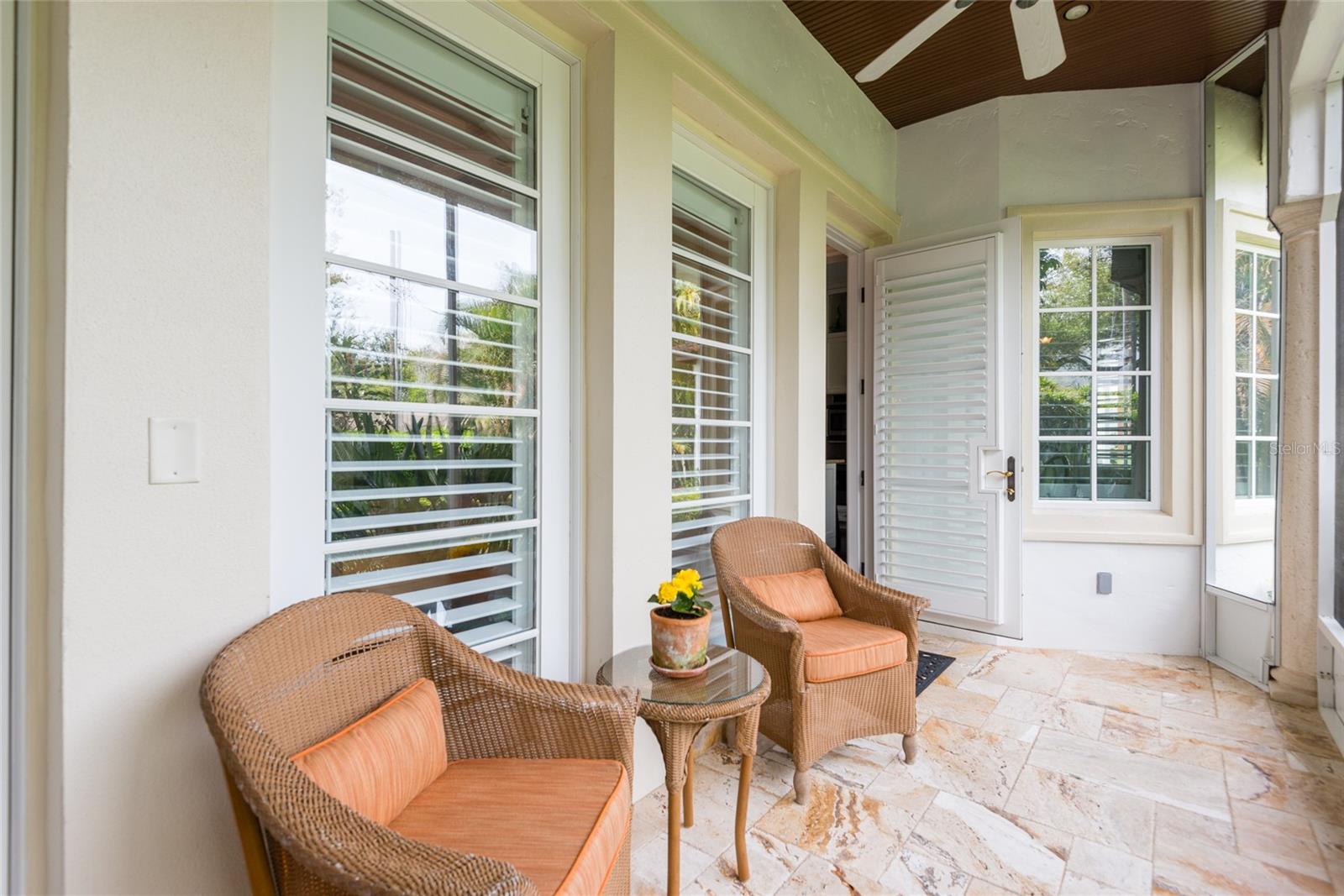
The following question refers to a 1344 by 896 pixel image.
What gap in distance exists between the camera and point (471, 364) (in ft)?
5.74

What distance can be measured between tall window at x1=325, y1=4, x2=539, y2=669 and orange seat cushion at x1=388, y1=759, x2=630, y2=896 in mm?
524

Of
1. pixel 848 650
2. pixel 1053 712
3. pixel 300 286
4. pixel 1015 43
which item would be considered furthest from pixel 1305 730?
pixel 300 286

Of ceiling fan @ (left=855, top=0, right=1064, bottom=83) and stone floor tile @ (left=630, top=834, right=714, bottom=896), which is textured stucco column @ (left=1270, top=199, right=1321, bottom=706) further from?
stone floor tile @ (left=630, top=834, right=714, bottom=896)

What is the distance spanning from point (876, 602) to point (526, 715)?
1.49 metres

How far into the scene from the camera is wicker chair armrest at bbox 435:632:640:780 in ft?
4.43

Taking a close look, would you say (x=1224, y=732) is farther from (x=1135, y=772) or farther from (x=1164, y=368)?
(x=1164, y=368)

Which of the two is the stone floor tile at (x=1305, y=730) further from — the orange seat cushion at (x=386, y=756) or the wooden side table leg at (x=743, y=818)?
the orange seat cushion at (x=386, y=756)

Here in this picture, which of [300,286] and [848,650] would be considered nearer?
[300,286]

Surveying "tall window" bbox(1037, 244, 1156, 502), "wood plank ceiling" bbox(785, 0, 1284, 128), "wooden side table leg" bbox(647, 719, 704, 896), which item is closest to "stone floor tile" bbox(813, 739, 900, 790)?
"wooden side table leg" bbox(647, 719, 704, 896)

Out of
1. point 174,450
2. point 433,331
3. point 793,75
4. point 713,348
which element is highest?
point 793,75

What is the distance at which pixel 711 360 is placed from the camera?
8.82 feet

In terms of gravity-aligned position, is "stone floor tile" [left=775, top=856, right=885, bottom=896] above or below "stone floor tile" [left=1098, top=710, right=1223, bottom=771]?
below

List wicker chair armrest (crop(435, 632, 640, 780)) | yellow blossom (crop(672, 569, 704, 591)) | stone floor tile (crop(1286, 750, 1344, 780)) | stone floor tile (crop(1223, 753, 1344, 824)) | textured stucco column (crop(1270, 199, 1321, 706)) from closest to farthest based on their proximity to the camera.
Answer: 1. wicker chair armrest (crop(435, 632, 640, 780))
2. yellow blossom (crop(672, 569, 704, 591))
3. stone floor tile (crop(1223, 753, 1344, 824))
4. stone floor tile (crop(1286, 750, 1344, 780))
5. textured stucco column (crop(1270, 199, 1321, 706))

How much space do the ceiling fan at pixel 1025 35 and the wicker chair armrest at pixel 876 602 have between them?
1817 millimetres
